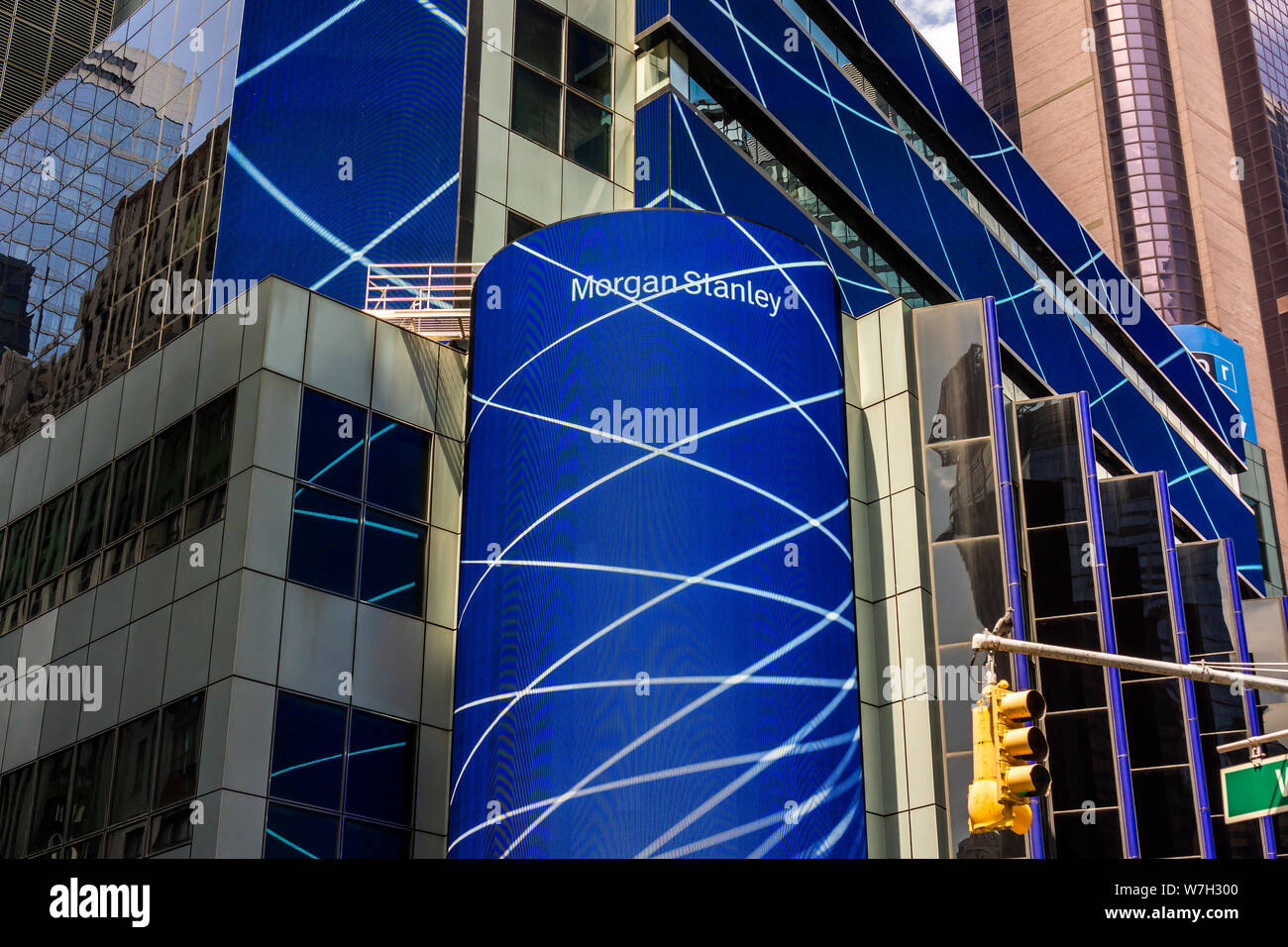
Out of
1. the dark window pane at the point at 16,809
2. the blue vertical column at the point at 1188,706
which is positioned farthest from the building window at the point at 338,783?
the blue vertical column at the point at 1188,706

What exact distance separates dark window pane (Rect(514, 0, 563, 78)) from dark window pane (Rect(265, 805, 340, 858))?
65.2 feet

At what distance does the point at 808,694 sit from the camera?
87.6 ft

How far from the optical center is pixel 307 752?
86.6 ft

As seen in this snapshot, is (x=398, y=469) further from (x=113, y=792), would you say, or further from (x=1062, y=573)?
(x=1062, y=573)

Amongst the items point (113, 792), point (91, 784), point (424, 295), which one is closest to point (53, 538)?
point (91, 784)

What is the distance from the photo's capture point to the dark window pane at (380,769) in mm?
27016

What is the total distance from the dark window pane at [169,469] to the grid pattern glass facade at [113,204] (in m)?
6.02

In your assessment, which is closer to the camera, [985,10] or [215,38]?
[215,38]

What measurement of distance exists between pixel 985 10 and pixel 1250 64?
30511 mm

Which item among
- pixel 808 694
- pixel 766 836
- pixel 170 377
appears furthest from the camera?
pixel 170 377

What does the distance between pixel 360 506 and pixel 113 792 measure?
6985 millimetres

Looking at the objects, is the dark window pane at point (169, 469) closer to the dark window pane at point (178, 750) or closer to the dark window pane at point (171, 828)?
the dark window pane at point (178, 750)

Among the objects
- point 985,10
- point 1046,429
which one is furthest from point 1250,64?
point 1046,429
